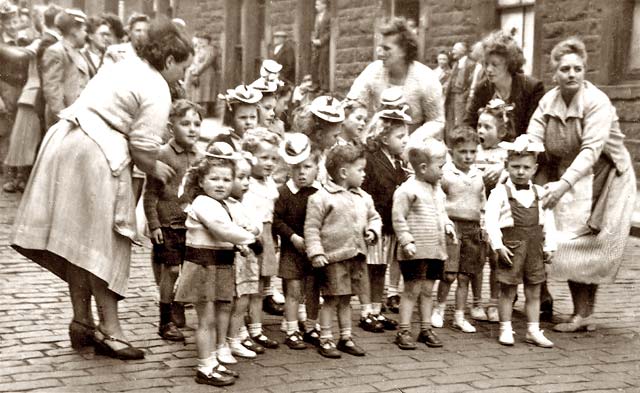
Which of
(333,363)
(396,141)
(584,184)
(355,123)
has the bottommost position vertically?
(333,363)

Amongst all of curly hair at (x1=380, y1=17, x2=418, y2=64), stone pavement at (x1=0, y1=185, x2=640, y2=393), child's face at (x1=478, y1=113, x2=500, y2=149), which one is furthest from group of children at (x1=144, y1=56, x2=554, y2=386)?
curly hair at (x1=380, y1=17, x2=418, y2=64)

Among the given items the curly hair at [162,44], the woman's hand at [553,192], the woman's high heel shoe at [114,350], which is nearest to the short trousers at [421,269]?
the woman's hand at [553,192]

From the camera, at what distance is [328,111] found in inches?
269

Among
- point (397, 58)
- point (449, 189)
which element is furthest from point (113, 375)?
point (397, 58)

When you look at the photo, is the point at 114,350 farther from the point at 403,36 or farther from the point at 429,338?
the point at 403,36

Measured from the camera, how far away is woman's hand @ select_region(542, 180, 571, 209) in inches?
267

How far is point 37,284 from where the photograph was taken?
8062 millimetres

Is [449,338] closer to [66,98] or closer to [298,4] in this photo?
[66,98]

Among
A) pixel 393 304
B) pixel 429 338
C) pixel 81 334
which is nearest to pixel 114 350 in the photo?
pixel 81 334

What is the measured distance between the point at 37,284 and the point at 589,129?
4.32m

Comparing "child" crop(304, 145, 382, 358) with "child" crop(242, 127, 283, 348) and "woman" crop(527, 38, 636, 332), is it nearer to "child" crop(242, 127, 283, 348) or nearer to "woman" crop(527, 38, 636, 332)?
"child" crop(242, 127, 283, 348)

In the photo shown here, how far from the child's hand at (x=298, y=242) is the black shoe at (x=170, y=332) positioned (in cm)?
92

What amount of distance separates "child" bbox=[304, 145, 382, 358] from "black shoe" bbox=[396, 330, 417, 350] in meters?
0.30

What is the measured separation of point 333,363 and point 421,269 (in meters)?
0.91
